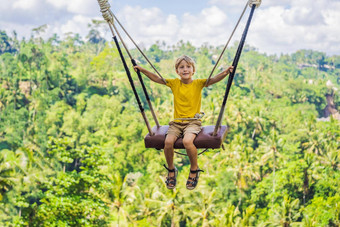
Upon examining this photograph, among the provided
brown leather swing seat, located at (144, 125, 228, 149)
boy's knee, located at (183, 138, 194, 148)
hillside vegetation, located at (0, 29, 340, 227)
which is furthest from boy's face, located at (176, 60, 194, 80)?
hillside vegetation, located at (0, 29, 340, 227)

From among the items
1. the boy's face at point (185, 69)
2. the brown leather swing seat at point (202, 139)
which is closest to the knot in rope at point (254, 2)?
the boy's face at point (185, 69)

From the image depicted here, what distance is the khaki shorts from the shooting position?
5.18m

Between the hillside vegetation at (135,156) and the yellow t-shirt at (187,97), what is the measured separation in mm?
6478

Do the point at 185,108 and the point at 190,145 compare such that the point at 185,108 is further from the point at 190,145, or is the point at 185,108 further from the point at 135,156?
the point at 135,156

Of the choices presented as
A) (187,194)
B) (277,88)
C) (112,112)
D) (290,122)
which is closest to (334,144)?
(290,122)

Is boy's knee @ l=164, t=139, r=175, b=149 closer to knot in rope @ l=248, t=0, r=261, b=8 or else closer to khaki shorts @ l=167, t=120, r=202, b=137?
khaki shorts @ l=167, t=120, r=202, b=137

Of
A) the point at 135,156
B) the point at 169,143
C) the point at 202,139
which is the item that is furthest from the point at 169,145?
the point at 135,156

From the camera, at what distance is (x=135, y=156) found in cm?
4150

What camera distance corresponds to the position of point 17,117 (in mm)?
50312

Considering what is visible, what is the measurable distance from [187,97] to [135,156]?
36785mm

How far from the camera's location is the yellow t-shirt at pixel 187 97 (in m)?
5.26

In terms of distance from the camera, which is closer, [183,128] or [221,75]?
[221,75]

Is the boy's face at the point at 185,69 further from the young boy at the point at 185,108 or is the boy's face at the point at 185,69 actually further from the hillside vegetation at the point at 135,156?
the hillside vegetation at the point at 135,156

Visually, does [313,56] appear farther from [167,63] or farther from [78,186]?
[78,186]
